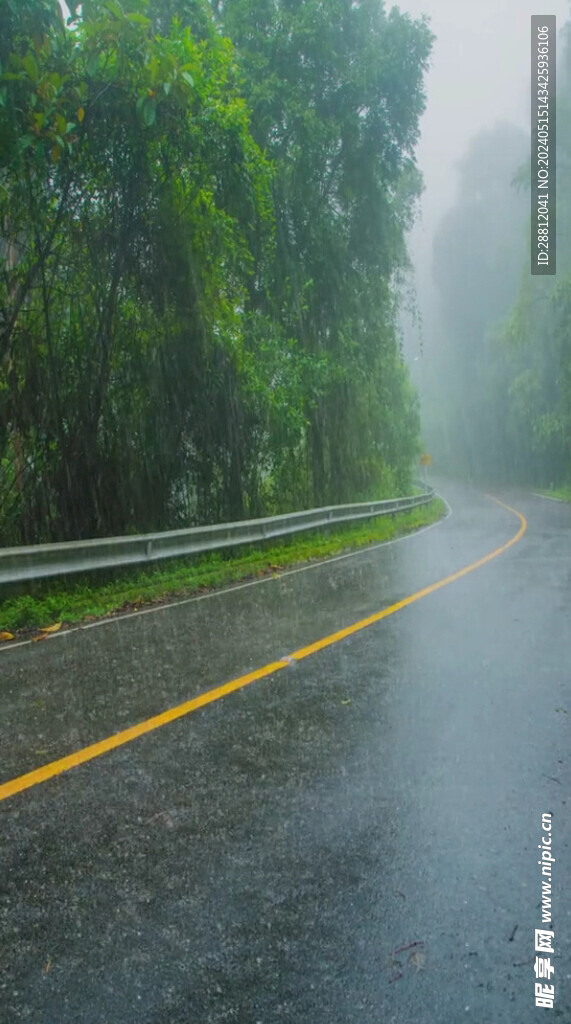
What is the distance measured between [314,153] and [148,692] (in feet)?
61.0

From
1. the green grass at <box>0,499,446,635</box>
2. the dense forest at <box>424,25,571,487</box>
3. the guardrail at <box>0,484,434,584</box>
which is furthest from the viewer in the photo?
the dense forest at <box>424,25,571,487</box>

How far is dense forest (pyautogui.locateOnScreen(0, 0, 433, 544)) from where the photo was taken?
10.7 m

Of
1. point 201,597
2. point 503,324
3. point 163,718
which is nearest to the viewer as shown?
point 163,718

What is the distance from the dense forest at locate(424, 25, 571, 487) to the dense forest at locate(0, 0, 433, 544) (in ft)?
58.0

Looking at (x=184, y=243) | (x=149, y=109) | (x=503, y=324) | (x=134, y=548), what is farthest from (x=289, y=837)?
(x=503, y=324)

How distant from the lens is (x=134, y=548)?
11.7 metres

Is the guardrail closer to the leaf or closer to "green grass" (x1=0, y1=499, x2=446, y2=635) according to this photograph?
"green grass" (x1=0, y1=499, x2=446, y2=635)

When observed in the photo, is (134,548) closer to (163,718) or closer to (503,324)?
(163,718)

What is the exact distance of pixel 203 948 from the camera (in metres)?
2.77

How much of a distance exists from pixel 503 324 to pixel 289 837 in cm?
5172

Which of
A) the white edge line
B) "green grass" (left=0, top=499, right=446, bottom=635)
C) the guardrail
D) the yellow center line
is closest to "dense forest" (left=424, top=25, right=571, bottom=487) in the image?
the white edge line

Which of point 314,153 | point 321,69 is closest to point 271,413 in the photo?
point 314,153

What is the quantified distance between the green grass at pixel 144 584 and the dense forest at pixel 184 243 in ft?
5.13

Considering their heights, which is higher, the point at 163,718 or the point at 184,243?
the point at 184,243
